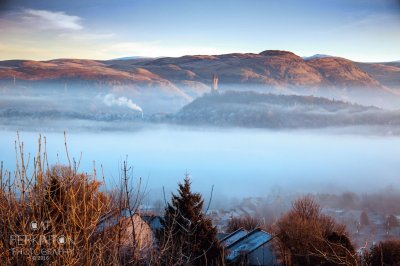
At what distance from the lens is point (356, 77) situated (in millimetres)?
84750

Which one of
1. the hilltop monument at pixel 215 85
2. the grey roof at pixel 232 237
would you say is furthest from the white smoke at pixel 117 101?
the grey roof at pixel 232 237

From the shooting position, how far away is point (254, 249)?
14.7 metres

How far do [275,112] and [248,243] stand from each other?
9645cm

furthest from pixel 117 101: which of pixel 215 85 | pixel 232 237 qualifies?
pixel 232 237

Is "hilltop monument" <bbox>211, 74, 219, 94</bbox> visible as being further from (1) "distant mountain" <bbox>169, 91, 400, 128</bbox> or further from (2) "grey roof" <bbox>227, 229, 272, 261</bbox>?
(2) "grey roof" <bbox>227, 229, 272, 261</bbox>

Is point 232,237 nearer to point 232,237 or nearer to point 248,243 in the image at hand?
point 232,237

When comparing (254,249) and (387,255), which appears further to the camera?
(254,249)

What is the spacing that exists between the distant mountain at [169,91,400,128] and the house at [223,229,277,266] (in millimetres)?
80189

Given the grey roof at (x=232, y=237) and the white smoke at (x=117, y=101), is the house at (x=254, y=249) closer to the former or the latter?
the grey roof at (x=232, y=237)

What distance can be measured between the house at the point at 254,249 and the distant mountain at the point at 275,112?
80.2 m

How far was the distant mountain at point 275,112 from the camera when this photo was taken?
97.1 metres

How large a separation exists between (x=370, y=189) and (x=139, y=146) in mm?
71920

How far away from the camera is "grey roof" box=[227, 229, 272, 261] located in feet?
46.8

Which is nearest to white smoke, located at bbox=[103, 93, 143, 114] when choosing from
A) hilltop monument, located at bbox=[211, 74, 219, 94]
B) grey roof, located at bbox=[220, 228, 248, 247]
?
hilltop monument, located at bbox=[211, 74, 219, 94]
